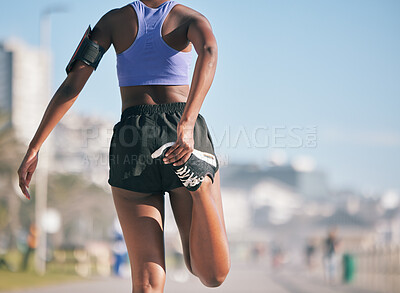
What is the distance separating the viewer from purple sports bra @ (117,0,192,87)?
3.32 meters

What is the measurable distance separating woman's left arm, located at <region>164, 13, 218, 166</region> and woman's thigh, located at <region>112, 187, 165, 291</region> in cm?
43

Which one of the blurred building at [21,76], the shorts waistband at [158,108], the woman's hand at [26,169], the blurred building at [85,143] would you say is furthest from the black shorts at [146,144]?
the blurred building at [21,76]

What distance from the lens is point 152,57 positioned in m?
3.32

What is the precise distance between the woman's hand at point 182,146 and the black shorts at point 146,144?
0.55 ft

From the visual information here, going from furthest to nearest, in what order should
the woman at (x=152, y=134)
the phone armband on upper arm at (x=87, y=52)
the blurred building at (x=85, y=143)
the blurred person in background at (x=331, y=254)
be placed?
the blurred person in background at (x=331, y=254), the blurred building at (x=85, y=143), the phone armband on upper arm at (x=87, y=52), the woman at (x=152, y=134)

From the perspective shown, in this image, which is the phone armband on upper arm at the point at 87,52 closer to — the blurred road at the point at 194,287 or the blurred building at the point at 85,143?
the blurred building at the point at 85,143

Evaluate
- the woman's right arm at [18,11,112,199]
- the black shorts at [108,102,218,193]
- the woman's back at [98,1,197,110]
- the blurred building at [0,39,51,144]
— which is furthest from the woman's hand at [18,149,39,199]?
the blurred building at [0,39,51,144]

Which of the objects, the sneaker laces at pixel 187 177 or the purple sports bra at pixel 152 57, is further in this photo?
the purple sports bra at pixel 152 57

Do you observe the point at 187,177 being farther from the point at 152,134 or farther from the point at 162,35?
the point at 162,35

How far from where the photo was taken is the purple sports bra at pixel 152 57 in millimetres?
3316

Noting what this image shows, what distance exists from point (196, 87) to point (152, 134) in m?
0.34

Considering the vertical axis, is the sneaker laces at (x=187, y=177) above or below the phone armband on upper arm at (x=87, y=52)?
below

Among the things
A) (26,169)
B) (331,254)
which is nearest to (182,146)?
(26,169)

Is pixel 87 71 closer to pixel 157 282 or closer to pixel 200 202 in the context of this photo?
pixel 200 202
